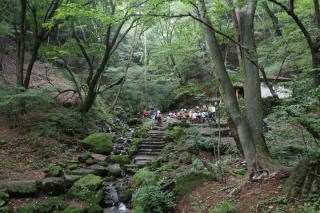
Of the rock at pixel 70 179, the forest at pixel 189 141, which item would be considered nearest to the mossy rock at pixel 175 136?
the forest at pixel 189 141

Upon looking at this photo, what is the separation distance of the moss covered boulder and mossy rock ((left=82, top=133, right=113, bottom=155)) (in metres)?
3.24

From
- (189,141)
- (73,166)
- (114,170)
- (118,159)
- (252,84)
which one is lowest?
(114,170)

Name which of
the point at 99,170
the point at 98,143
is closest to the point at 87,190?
the point at 99,170

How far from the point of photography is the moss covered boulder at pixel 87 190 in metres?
6.23

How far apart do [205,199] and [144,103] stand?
17558 mm

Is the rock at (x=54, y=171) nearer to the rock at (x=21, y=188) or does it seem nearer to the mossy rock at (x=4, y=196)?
the rock at (x=21, y=188)

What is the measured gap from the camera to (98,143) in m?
10.5

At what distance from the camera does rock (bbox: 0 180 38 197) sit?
18.9ft

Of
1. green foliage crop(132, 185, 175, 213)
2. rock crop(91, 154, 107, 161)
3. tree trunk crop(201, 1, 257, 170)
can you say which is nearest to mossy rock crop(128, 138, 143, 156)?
rock crop(91, 154, 107, 161)

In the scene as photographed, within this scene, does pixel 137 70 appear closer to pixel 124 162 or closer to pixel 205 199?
pixel 124 162

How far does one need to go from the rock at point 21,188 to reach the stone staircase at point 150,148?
4395mm

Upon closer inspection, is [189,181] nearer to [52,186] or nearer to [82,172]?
[52,186]

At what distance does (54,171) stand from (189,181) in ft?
16.2

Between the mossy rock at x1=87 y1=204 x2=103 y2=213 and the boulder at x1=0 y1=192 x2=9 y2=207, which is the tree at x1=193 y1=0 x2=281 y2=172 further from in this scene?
the boulder at x1=0 y1=192 x2=9 y2=207
